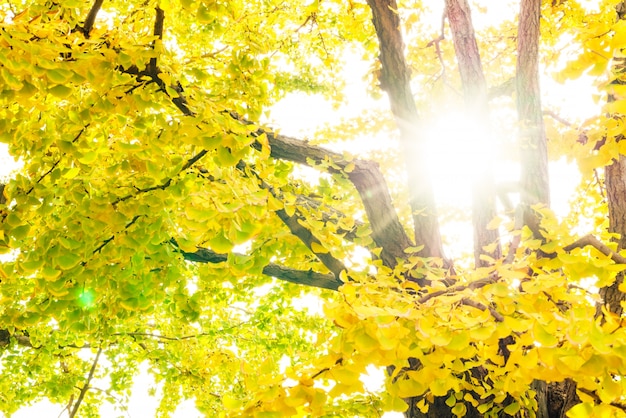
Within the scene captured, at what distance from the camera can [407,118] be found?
12.4 feet

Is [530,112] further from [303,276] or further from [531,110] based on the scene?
[303,276]

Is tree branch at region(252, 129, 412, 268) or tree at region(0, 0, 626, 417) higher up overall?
tree branch at region(252, 129, 412, 268)

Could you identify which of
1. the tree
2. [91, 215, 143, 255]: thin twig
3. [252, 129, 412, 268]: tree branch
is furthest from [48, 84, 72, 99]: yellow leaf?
[252, 129, 412, 268]: tree branch

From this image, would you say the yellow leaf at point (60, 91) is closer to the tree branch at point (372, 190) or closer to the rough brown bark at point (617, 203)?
the tree branch at point (372, 190)

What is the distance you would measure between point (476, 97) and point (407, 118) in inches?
23.1

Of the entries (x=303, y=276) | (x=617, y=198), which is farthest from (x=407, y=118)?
(x=617, y=198)

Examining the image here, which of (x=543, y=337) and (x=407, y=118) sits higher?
(x=407, y=118)

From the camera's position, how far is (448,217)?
22.4 ft

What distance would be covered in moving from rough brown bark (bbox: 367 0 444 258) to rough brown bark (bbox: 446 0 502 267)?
1.15ft

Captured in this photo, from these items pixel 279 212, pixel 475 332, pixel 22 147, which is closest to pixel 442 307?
pixel 475 332

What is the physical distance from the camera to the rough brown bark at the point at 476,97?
3.61 metres

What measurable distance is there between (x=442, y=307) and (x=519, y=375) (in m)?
0.34

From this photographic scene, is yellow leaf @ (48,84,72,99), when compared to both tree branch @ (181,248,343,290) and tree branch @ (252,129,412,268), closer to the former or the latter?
tree branch @ (252,129,412,268)

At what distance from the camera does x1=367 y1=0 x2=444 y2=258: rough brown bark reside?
3.53 metres
